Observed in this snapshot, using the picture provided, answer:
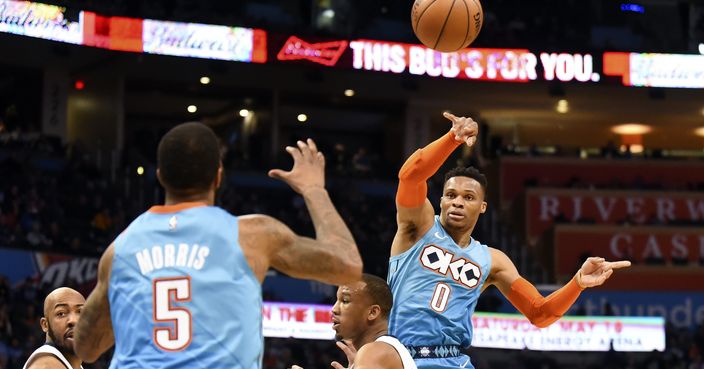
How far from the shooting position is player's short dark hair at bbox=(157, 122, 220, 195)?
4.60 meters

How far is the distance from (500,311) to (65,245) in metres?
9.43

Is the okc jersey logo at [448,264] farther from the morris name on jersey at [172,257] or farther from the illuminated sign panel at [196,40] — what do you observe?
the illuminated sign panel at [196,40]

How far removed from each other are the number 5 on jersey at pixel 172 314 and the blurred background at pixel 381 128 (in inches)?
692

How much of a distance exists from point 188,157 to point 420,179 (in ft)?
11.2

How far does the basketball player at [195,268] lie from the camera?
179 inches

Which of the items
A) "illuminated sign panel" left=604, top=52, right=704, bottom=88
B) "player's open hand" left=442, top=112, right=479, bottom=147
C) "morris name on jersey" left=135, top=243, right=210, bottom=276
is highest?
"illuminated sign panel" left=604, top=52, right=704, bottom=88

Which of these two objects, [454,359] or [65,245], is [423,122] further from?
[454,359]

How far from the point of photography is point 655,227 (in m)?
31.8

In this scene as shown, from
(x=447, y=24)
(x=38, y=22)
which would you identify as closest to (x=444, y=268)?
(x=447, y=24)

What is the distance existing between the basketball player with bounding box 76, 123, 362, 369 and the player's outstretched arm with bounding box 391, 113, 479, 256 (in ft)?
9.76

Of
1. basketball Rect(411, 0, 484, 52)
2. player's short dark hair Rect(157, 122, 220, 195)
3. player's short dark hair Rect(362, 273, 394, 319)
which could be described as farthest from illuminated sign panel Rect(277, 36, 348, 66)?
player's short dark hair Rect(157, 122, 220, 195)

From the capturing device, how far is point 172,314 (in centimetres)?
455

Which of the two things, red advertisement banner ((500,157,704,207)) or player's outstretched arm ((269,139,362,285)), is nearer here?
player's outstretched arm ((269,139,362,285))

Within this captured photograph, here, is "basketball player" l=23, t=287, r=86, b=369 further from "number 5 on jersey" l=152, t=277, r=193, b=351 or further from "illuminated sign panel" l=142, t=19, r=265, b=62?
"illuminated sign panel" l=142, t=19, r=265, b=62
